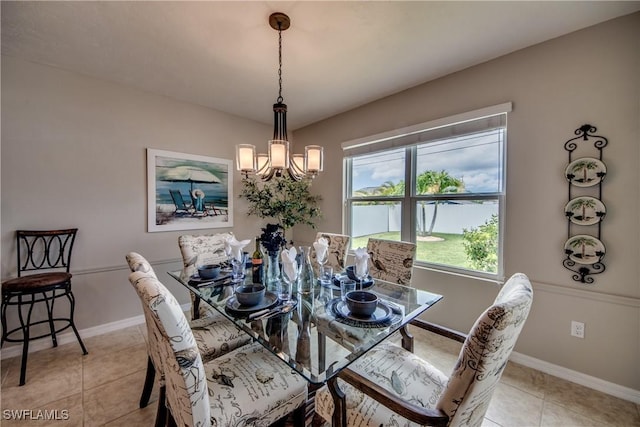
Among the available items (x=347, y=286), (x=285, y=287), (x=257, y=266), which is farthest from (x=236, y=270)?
(x=347, y=286)

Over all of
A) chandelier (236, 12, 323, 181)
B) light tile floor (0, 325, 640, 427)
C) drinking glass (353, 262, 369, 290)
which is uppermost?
chandelier (236, 12, 323, 181)

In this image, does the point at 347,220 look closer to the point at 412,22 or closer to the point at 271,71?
the point at 271,71

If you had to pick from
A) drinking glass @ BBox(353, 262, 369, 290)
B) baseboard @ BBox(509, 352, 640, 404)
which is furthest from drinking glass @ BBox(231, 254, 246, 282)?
baseboard @ BBox(509, 352, 640, 404)

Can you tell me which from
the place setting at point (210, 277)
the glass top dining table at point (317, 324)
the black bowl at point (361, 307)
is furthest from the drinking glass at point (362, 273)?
the place setting at point (210, 277)

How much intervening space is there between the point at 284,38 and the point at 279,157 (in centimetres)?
96

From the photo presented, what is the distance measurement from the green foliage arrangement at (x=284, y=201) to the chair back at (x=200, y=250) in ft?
3.67

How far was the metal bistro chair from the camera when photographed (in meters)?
1.99

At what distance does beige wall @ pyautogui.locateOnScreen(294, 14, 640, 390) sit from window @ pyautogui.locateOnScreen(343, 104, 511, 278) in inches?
5.1

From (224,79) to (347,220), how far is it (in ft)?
7.22

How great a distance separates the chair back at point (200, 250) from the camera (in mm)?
2318

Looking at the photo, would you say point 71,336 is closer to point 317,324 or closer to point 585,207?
point 317,324

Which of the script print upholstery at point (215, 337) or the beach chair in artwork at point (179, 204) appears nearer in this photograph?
the script print upholstery at point (215, 337)

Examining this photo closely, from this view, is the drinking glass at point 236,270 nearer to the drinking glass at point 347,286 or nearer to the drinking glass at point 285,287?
the drinking glass at point 285,287

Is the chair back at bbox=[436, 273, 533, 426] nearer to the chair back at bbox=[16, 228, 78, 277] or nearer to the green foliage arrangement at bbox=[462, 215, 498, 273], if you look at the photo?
the green foliage arrangement at bbox=[462, 215, 498, 273]
